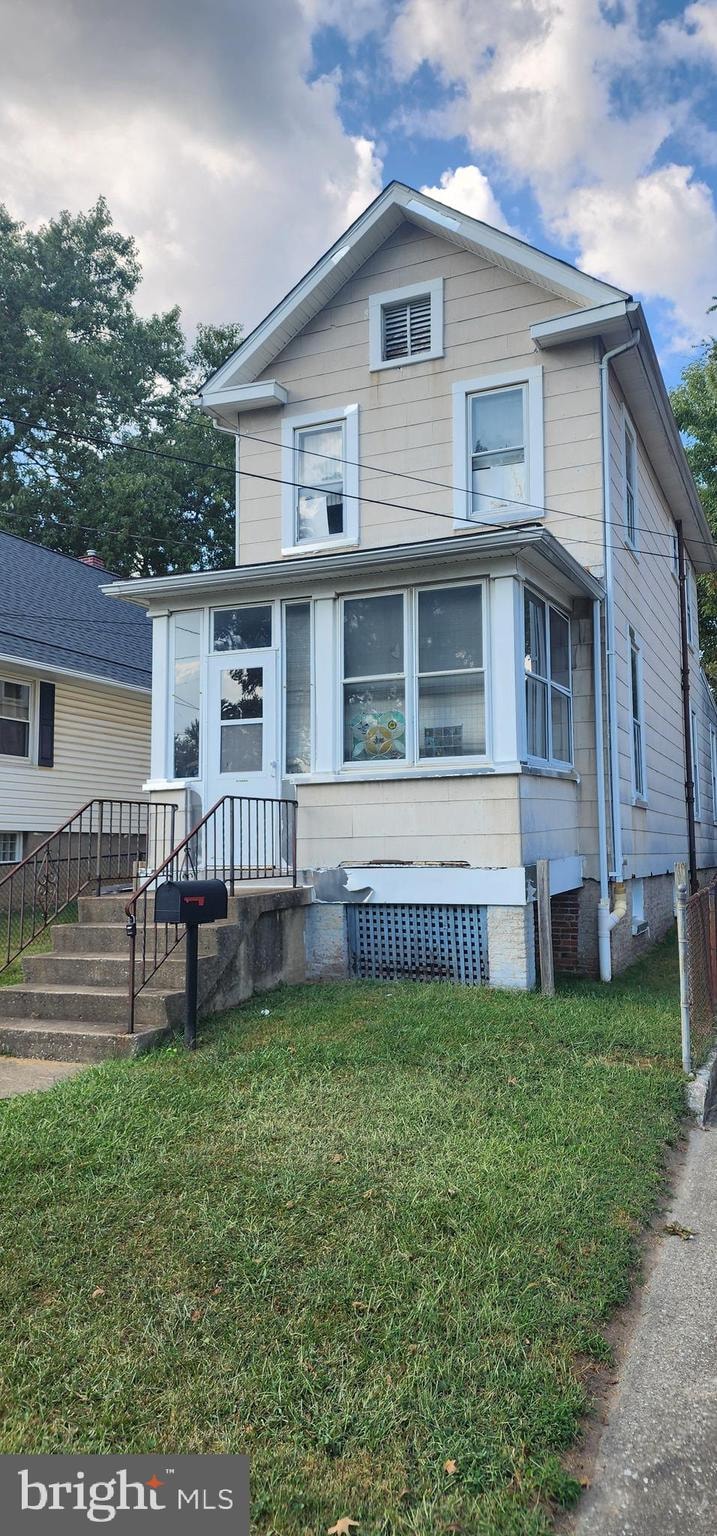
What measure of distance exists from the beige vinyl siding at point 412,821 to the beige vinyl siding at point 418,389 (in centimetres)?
353

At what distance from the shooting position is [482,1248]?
350cm

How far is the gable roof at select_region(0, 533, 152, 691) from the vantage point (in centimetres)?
1518

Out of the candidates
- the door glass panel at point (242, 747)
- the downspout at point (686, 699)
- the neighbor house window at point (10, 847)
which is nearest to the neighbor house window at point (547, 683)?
the door glass panel at point (242, 747)

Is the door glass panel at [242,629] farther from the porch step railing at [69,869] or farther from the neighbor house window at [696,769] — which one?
the neighbor house window at [696,769]

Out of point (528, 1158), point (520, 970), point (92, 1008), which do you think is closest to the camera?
point (528, 1158)

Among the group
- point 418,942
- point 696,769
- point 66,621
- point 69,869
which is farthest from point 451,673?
point 696,769

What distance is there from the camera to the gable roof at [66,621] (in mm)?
15180

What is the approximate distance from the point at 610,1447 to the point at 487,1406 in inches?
14.1

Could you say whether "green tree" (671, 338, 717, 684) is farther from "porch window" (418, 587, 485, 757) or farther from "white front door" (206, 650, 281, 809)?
"white front door" (206, 650, 281, 809)

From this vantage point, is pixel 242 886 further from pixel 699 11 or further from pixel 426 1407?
pixel 699 11

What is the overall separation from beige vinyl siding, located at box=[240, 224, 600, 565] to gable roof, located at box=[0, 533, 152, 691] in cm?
444

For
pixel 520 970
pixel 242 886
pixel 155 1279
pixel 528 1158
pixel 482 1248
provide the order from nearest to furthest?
1. pixel 155 1279
2. pixel 482 1248
3. pixel 528 1158
4. pixel 520 970
5. pixel 242 886

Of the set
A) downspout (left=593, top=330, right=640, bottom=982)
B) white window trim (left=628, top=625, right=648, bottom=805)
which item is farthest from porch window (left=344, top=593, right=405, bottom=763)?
white window trim (left=628, top=625, right=648, bottom=805)

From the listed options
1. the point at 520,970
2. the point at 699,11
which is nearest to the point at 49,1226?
the point at 520,970
